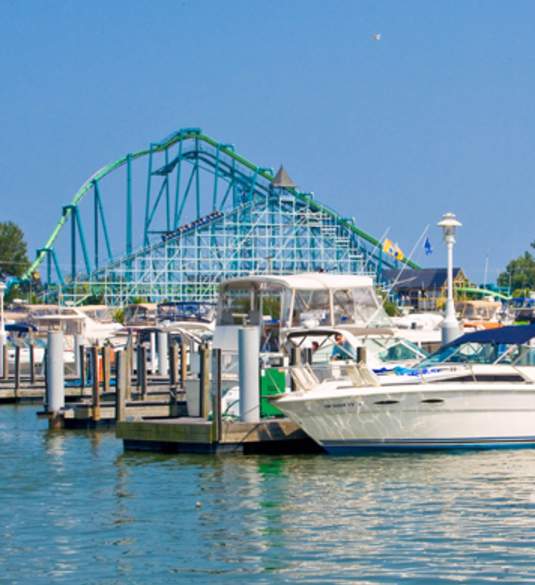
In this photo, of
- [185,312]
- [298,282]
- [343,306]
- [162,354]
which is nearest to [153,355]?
[162,354]

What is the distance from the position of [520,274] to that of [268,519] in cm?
12216

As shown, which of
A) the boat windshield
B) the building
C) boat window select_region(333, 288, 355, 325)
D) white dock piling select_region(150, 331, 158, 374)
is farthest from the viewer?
the building

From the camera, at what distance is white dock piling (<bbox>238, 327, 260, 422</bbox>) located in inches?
886

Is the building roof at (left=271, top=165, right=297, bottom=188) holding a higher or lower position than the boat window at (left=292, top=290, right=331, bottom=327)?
higher

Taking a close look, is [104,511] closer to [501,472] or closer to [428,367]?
[501,472]

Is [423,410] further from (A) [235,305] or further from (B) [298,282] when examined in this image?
(A) [235,305]

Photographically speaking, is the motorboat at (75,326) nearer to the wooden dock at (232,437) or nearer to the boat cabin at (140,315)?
the boat cabin at (140,315)

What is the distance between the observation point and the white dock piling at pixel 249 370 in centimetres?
2250

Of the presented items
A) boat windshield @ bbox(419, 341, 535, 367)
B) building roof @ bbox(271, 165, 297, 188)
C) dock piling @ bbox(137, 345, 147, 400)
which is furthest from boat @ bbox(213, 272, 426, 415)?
building roof @ bbox(271, 165, 297, 188)

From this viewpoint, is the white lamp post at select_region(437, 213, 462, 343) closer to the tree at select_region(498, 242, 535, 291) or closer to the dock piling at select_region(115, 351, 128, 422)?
the dock piling at select_region(115, 351, 128, 422)

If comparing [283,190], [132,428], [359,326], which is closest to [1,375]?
[359,326]

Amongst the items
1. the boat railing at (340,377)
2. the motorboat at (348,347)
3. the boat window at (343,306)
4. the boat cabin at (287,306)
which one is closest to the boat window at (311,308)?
the boat cabin at (287,306)

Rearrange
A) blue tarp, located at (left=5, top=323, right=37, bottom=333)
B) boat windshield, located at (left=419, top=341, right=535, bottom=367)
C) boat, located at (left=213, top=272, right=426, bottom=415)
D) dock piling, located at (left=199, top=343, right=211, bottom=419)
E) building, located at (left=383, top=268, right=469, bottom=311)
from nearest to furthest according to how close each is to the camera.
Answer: boat windshield, located at (left=419, top=341, right=535, bottom=367)
dock piling, located at (left=199, top=343, right=211, bottom=419)
boat, located at (left=213, top=272, right=426, bottom=415)
blue tarp, located at (left=5, top=323, right=37, bottom=333)
building, located at (left=383, top=268, right=469, bottom=311)

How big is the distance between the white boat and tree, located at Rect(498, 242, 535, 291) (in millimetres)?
111896
